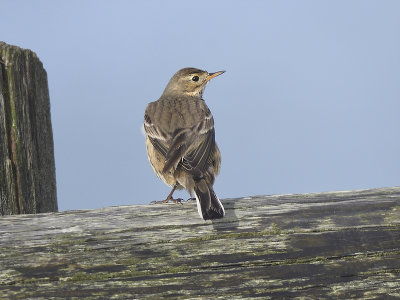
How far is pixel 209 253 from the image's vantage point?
130 inches

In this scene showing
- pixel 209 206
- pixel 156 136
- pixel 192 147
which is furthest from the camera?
pixel 156 136

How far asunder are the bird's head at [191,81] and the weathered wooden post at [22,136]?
391cm

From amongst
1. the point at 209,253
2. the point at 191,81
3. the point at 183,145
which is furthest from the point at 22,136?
the point at 191,81

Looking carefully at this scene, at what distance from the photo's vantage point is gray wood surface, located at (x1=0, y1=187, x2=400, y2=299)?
3180mm

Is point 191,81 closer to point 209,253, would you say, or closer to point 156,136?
point 156,136

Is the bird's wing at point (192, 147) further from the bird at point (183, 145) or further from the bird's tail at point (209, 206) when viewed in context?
the bird's tail at point (209, 206)

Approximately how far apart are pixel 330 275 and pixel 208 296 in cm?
65

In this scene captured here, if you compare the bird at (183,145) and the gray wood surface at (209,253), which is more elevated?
the bird at (183,145)

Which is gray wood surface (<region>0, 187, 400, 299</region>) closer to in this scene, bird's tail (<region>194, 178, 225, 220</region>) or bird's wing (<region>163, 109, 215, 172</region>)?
bird's tail (<region>194, 178, 225, 220</region>)

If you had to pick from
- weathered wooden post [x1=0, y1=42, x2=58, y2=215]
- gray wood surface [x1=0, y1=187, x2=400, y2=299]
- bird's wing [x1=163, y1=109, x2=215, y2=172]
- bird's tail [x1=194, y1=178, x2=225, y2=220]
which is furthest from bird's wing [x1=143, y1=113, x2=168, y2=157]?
gray wood surface [x1=0, y1=187, x2=400, y2=299]

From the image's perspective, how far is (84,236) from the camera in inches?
137

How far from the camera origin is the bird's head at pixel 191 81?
8.85 meters

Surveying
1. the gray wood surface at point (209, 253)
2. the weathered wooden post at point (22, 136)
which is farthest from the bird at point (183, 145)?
the weathered wooden post at point (22, 136)

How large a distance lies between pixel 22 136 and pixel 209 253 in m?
2.16
